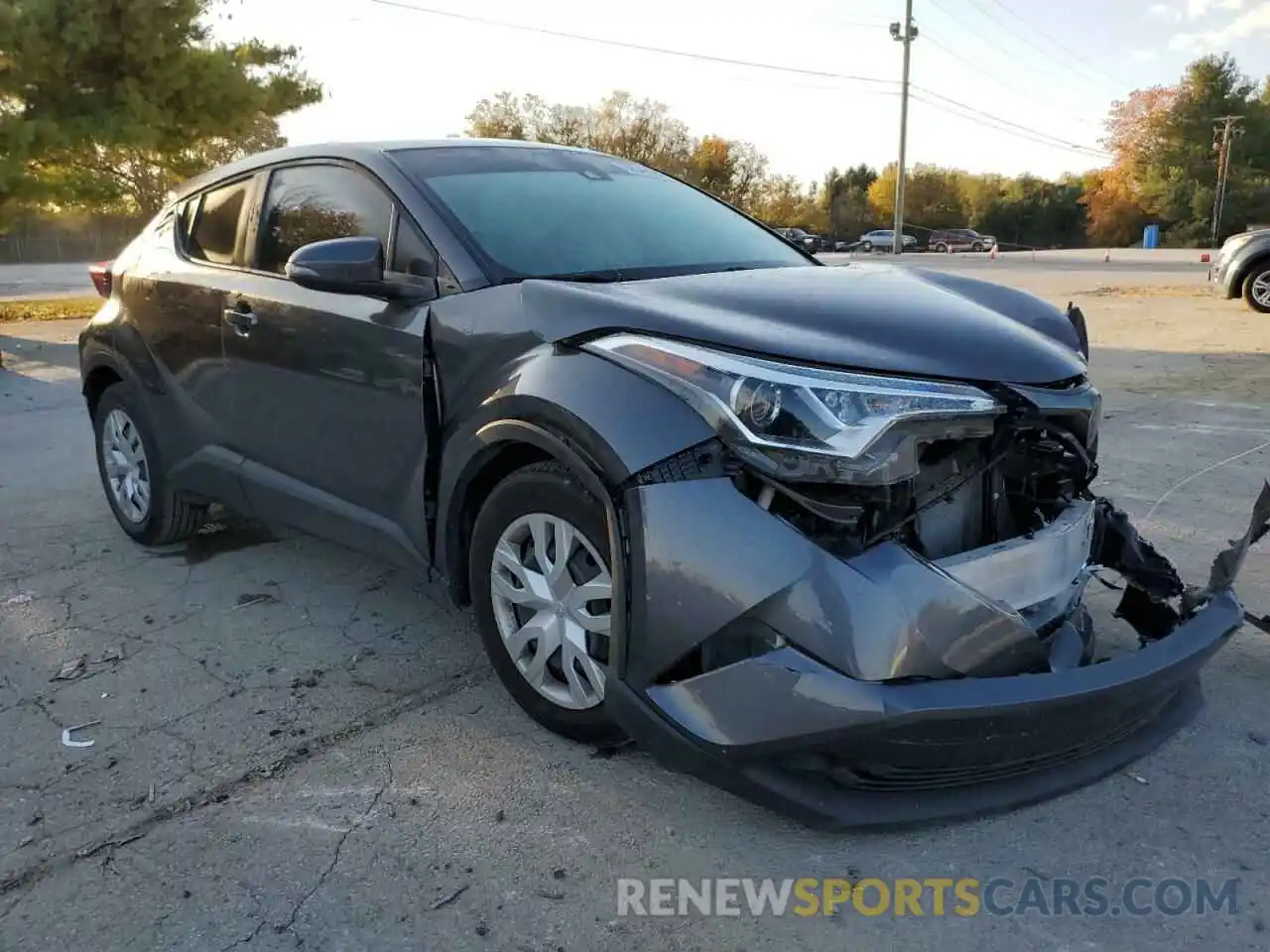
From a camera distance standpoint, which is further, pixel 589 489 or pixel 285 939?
pixel 589 489

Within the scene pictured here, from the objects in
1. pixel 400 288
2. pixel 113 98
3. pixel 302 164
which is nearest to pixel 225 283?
pixel 302 164

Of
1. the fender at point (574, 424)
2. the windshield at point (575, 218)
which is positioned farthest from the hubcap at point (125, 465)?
the fender at point (574, 424)

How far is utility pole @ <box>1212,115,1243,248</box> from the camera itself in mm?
61969

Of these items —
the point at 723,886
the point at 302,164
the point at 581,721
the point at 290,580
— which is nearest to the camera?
the point at 723,886

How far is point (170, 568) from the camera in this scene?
4.51 m

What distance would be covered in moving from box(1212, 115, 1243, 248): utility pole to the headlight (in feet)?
220

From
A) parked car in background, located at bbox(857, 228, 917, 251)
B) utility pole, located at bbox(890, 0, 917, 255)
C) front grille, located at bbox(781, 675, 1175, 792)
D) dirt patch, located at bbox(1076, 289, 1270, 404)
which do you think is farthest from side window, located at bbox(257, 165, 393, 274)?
parked car in background, located at bbox(857, 228, 917, 251)

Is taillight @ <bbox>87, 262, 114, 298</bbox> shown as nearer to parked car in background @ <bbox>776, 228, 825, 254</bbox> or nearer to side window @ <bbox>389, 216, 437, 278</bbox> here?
side window @ <bbox>389, 216, 437, 278</bbox>

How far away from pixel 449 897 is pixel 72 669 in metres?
1.94

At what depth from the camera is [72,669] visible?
3.52m

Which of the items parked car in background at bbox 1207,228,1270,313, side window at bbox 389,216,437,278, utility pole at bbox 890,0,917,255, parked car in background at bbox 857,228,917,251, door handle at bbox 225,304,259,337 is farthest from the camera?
parked car in background at bbox 857,228,917,251

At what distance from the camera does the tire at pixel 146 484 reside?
14.7ft

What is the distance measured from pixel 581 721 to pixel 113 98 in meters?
16.4

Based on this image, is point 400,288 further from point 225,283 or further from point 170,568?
point 170,568
